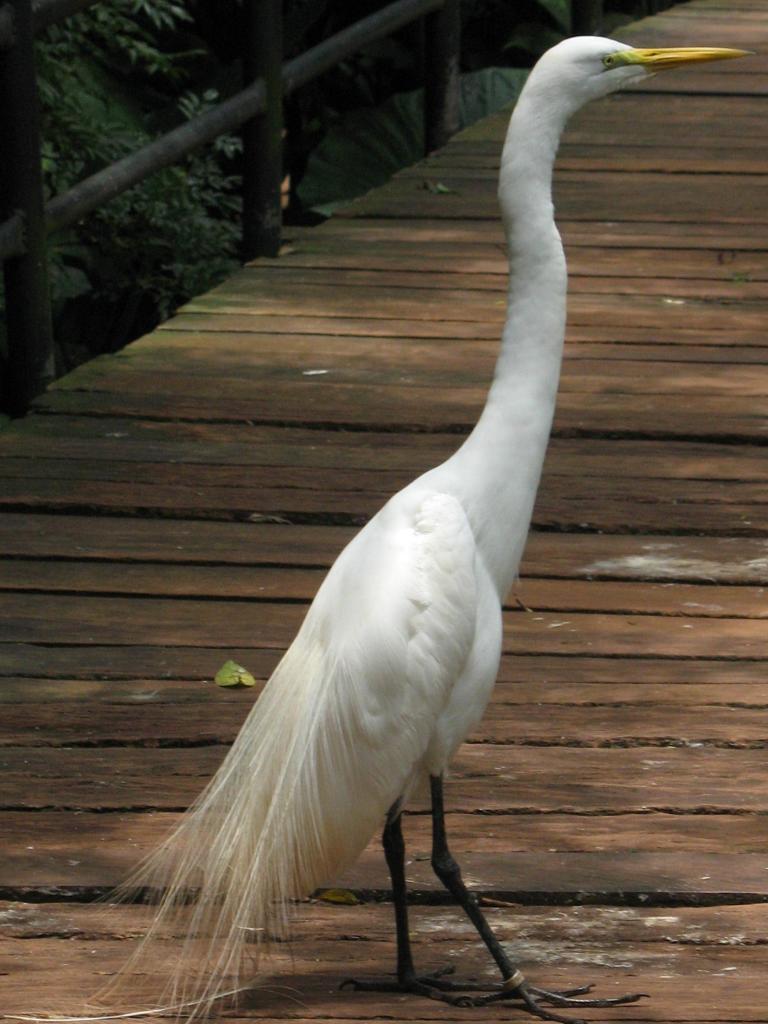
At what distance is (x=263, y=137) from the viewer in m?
5.25

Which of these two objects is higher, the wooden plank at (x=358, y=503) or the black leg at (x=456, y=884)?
the wooden plank at (x=358, y=503)

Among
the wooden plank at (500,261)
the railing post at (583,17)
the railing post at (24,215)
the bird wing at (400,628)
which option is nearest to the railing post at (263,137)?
the wooden plank at (500,261)

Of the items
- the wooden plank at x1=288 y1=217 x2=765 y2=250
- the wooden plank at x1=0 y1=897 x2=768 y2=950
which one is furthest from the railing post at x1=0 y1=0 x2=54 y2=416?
the wooden plank at x1=0 y1=897 x2=768 y2=950

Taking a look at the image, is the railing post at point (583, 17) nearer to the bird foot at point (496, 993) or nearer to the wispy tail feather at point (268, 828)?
the wispy tail feather at point (268, 828)

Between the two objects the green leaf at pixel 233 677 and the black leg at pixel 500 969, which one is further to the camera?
the green leaf at pixel 233 677

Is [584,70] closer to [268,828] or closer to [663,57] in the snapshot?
[663,57]

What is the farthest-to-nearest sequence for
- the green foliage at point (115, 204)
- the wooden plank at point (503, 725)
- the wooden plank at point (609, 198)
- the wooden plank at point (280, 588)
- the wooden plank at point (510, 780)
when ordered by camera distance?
the wooden plank at point (609, 198), the green foliage at point (115, 204), the wooden plank at point (280, 588), the wooden plank at point (503, 725), the wooden plank at point (510, 780)

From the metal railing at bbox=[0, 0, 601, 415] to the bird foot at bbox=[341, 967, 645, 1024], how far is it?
7.71ft

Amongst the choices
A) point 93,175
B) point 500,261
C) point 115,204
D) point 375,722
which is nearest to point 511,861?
point 375,722

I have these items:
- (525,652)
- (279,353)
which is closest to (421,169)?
(279,353)

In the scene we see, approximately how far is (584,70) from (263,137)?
3.05 metres

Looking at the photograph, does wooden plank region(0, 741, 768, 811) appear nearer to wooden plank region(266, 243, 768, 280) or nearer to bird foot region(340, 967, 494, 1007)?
bird foot region(340, 967, 494, 1007)

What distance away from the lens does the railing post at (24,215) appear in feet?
13.2

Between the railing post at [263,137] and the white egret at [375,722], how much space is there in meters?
2.98
